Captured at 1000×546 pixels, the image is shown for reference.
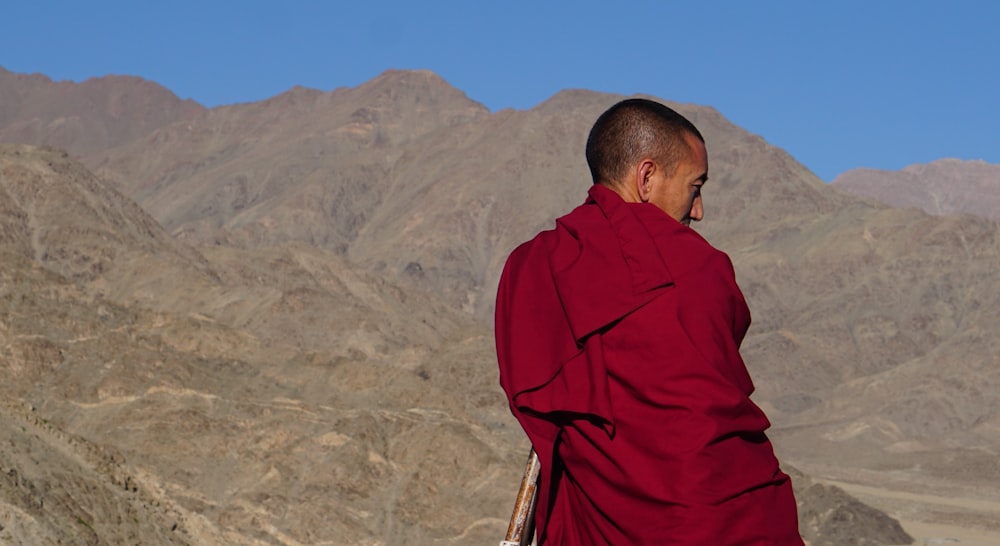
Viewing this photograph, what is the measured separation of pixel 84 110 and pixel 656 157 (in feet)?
616

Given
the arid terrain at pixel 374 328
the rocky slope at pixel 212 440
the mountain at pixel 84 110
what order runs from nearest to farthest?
the rocky slope at pixel 212 440 → the arid terrain at pixel 374 328 → the mountain at pixel 84 110

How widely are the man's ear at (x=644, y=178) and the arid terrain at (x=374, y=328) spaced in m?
13.1

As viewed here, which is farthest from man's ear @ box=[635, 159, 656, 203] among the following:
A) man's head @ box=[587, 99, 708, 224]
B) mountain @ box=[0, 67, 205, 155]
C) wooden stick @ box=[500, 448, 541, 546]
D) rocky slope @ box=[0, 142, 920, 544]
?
mountain @ box=[0, 67, 205, 155]

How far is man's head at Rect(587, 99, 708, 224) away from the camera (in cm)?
281

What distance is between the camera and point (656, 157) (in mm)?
2812

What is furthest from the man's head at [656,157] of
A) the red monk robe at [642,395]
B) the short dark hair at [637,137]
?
the red monk robe at [642,395]

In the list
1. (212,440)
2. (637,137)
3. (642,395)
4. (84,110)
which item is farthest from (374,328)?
(84,110)

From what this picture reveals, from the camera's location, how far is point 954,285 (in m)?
75.2

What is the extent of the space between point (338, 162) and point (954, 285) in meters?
51.2

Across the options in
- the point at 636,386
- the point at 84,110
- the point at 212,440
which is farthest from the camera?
the point at 84,110

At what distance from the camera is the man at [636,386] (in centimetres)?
245

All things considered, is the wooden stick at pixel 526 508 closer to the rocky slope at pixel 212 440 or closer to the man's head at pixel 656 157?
the man's head at pixel 656 157

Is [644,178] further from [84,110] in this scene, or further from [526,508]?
[84,110]

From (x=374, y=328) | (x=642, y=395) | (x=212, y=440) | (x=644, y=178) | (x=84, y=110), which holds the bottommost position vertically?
(x=212, y=440)
